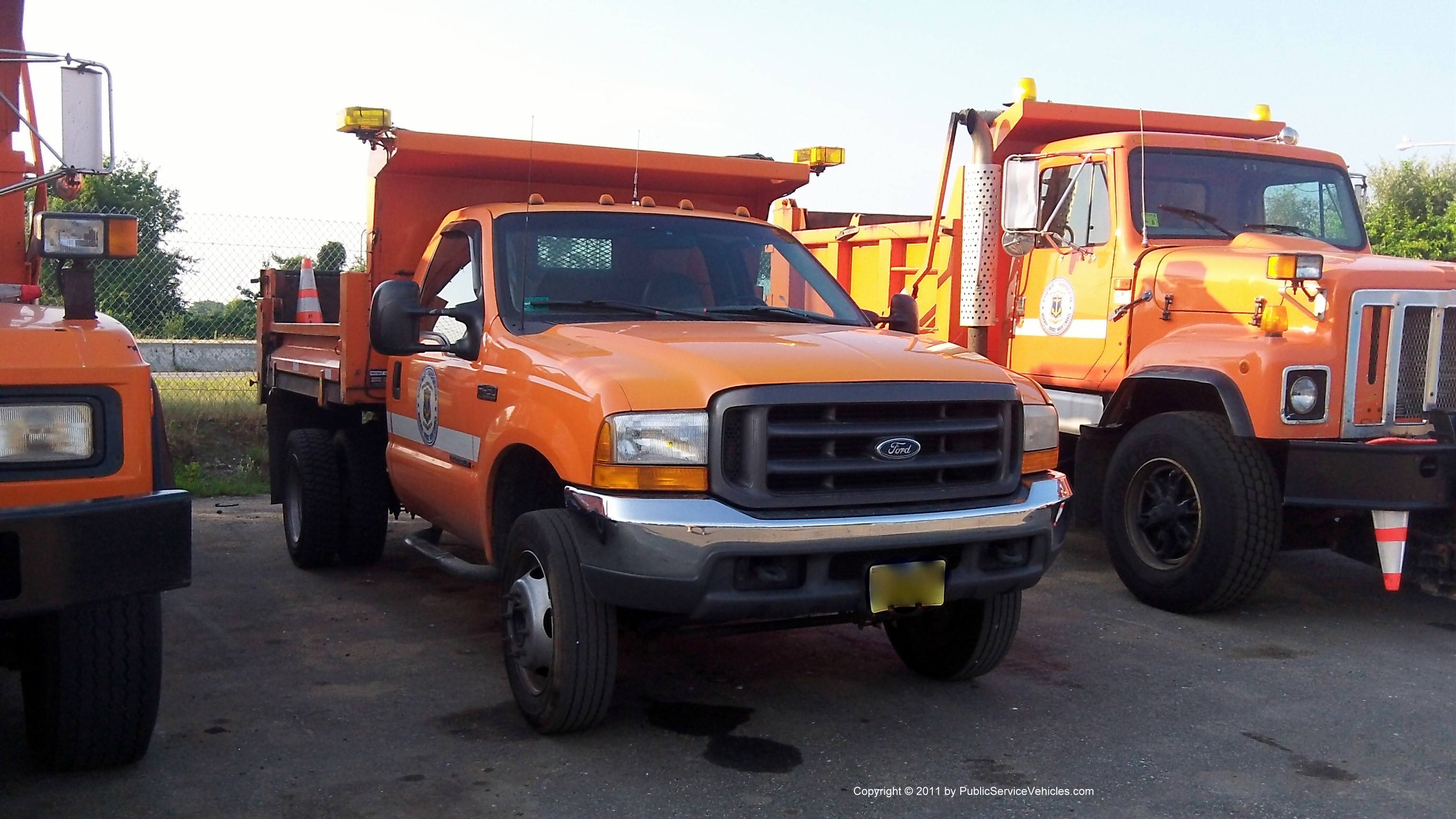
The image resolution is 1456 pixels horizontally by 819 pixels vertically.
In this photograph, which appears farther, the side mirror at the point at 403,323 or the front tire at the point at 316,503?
the front tire at the point at 316,503

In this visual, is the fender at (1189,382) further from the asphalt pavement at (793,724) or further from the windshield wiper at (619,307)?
the windshield wiper at (619,307)

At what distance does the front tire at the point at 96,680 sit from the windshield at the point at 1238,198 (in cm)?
545

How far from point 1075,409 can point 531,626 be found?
13.6ft

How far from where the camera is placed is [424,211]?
6934 mm

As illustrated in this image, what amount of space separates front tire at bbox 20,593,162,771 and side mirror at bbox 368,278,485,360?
1.52 m

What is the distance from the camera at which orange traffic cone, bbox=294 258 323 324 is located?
8.06 m

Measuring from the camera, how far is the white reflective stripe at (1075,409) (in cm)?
717

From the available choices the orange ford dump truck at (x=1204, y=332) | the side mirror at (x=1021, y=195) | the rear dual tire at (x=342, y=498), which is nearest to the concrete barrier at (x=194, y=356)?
the rear dual tire at (x=342, y=498)

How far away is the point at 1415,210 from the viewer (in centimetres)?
2969

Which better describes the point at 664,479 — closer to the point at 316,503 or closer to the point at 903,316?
the point at 903,316

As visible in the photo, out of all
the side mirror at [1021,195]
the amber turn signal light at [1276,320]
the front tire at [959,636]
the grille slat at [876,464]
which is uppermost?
the side mirror at [1021,195]

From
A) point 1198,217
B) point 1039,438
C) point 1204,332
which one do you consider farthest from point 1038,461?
point 1198,217

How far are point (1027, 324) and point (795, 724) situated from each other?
3.86 m

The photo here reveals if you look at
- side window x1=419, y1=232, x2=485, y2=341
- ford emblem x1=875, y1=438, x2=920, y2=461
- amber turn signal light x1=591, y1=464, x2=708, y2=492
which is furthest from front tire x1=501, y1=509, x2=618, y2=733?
side window x1=419, y1=232, x2=485, y2=341
